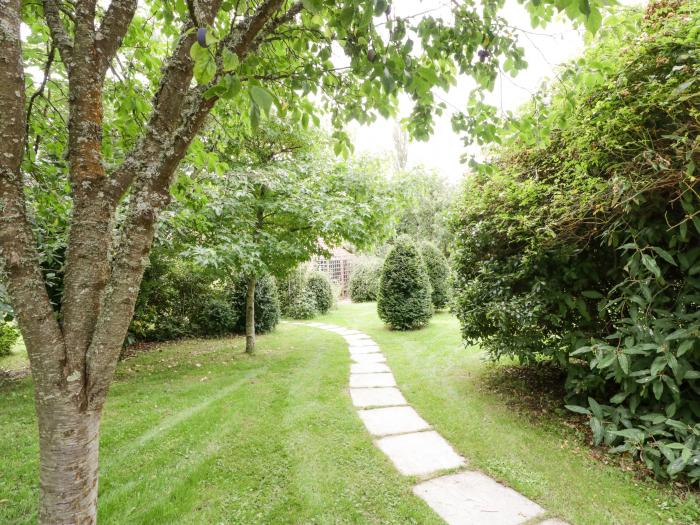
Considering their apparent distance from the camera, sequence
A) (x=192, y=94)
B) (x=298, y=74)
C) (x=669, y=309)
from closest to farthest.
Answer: (x=192, y=94)
(x=298, y=74)
(x=669, y=309)

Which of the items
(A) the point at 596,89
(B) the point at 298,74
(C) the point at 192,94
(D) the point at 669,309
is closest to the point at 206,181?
(B) the point at 298,74

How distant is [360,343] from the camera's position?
8.66 m

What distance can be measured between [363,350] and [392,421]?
3.85 m

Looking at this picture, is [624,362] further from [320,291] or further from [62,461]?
[320,291]

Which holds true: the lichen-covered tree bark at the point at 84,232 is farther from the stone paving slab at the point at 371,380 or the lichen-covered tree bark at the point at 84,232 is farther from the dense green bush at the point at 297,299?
the dense green bush at the point at 297,299

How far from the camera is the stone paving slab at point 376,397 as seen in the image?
4.57 meters

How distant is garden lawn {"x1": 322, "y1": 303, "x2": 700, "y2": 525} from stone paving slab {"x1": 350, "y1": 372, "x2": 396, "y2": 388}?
0.14 meters

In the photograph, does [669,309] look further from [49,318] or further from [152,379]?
[152,379]

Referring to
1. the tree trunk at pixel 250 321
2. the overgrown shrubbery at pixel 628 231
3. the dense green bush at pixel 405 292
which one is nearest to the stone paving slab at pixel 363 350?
the dense green bush at pixel 405 292

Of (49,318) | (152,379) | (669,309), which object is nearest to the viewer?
(49,318)

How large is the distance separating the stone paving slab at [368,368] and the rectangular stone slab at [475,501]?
3218 millimetres

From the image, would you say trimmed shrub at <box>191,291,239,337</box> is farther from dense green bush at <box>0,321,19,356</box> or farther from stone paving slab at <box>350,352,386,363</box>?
stone paving slab at <box>350,352,386,363</box>

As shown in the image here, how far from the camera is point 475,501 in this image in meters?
2.58

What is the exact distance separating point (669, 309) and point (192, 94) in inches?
149
